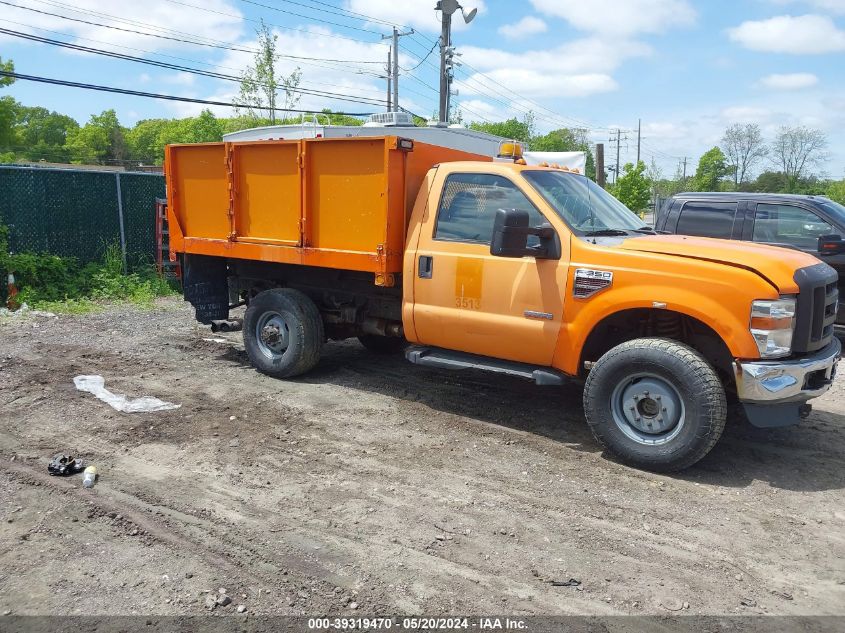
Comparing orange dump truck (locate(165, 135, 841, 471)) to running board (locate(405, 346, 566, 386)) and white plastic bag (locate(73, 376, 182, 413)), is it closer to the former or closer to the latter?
running board (locate(405, 346, 566, 386))

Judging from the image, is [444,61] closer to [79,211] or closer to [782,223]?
[79,211]

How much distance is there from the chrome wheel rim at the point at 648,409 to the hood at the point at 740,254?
36.1 inches

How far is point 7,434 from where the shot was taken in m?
5.27

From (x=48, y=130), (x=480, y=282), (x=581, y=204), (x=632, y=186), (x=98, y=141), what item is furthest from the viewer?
(x=48, y=130)

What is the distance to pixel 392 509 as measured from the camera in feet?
13.6

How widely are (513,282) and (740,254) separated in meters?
1.63

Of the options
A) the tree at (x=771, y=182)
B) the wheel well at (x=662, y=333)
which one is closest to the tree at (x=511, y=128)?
the tree at (x=771, y=182)

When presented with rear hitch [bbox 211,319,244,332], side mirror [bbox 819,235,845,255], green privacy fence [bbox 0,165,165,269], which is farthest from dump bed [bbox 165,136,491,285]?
green privacy fence [bbox 0,165,165,269]

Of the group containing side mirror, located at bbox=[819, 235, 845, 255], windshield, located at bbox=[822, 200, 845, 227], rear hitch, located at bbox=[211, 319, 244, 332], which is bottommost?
rear hitch, located at bbox=[211, 319, 244, 332]

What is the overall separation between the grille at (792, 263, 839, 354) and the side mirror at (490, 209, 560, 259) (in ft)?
5.48

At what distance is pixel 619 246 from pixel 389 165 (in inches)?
81.8

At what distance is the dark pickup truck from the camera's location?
8.57 metres

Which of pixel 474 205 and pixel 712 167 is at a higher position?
pixel 712 167

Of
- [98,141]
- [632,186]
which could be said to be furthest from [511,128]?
[98,141]
